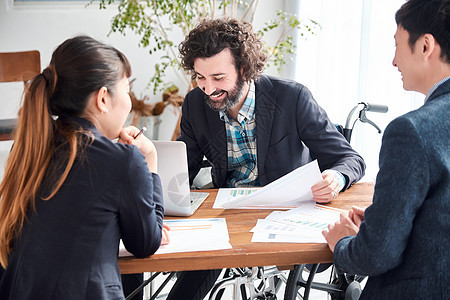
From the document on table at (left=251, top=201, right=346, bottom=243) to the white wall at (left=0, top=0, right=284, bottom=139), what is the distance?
130 inches

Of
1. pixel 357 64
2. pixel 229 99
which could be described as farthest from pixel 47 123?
pixel 357 64

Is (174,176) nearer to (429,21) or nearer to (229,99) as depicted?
(229,99)

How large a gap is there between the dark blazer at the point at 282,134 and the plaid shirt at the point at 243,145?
0.08ft

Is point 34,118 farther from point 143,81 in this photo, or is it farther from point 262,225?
point 143,81

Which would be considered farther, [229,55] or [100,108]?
[229,55]

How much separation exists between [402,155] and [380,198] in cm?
9

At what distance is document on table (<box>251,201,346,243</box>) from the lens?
46.0 inches

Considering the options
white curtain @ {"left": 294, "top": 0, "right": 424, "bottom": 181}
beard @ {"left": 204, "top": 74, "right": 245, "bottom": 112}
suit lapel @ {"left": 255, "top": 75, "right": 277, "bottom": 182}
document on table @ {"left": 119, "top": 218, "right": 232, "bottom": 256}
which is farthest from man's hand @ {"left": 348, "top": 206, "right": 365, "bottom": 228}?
white curtain @ {"left": 294, "top": 0, "right": 424, "bottom": 181}

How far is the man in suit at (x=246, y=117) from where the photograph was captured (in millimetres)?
1857

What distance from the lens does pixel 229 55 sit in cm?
194

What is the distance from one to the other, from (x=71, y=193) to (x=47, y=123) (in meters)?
0.16

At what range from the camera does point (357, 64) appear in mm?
3037

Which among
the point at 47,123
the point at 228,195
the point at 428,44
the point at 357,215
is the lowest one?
the point at 228,195

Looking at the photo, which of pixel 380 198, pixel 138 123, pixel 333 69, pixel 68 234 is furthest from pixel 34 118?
pixel 138 123
